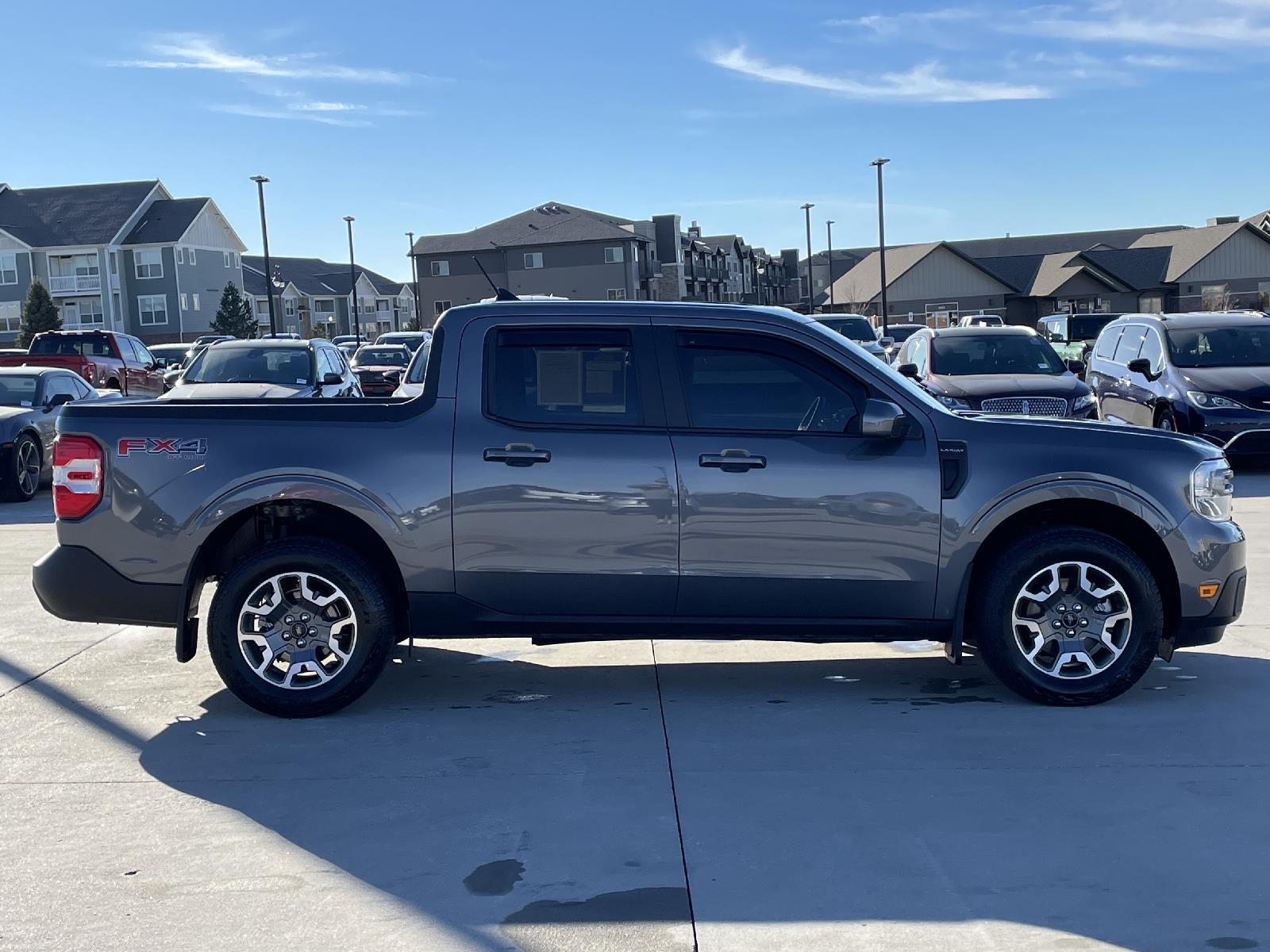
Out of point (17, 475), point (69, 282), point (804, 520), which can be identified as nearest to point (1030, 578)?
point (804, 520)

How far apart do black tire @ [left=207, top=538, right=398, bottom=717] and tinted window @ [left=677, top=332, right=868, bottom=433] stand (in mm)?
1699

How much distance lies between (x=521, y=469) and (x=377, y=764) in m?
1.45

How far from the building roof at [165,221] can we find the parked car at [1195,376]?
65.8 meters

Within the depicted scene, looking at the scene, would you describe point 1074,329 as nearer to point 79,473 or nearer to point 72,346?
point 72,346

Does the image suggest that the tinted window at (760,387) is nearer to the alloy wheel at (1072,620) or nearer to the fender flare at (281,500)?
the alloy wheel at (1072,620)

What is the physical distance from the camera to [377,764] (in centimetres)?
538

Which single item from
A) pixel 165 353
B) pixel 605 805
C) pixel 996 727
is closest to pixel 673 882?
pixel 605 805

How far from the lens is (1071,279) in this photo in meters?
70.6

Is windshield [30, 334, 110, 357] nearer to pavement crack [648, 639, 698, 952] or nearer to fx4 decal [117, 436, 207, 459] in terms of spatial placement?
fx4 decal [117, 436, 207, 459]

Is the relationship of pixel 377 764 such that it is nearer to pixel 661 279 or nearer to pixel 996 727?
pixel 996 727

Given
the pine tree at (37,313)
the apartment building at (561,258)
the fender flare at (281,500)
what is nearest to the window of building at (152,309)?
the pine tree at (37,313)

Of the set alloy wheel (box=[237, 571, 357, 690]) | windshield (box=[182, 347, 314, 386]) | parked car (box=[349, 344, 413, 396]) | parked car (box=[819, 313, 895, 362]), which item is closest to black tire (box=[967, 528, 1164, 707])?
alloy wheel (box=[237, 571, 357, 690])

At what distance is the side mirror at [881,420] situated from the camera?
580 centimetres

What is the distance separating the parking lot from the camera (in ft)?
12.8
